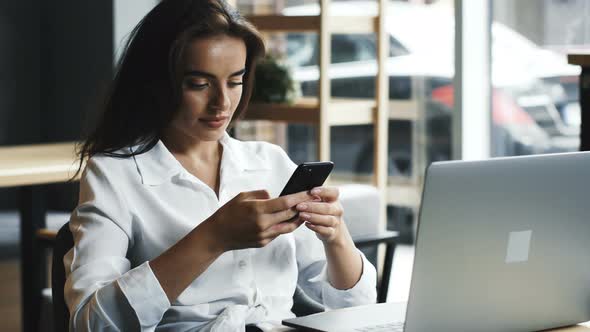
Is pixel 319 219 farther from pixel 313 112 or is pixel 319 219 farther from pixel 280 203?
pixel 313 112

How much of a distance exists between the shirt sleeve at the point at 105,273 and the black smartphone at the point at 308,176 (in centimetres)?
28

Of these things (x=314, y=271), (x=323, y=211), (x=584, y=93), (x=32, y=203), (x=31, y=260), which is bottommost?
(x=31, y=260)

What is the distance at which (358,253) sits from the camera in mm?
1877

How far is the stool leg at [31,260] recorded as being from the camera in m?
3.73

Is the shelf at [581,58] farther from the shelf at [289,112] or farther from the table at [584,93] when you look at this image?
the shelf at [289,112]

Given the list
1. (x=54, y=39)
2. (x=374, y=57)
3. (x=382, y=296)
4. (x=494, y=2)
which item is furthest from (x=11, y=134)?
(x=382, y=296)

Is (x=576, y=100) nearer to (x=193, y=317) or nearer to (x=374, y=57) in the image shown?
(x=374, y=57)

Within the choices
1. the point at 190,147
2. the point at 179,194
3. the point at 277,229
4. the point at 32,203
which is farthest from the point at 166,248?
the point at 32,203

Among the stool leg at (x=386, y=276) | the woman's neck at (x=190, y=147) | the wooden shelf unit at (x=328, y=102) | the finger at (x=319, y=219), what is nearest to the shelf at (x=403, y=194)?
the wooden shelf unit at (x=328, y=102)

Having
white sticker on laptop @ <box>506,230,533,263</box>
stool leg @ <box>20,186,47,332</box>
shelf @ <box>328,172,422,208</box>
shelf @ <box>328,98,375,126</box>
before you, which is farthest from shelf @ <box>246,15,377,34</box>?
white sticker on laptop @ <box>506,230,533,263</box>

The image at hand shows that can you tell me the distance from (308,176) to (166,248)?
1.35 feet

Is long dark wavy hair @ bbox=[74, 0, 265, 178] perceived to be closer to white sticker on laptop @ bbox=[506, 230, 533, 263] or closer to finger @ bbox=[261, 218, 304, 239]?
finger @ bbox=[261, 218, 304, 239]

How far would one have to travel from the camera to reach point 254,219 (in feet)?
4.99

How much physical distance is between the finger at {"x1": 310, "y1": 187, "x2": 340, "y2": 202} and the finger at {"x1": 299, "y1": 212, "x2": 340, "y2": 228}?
3cm
